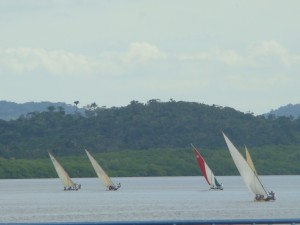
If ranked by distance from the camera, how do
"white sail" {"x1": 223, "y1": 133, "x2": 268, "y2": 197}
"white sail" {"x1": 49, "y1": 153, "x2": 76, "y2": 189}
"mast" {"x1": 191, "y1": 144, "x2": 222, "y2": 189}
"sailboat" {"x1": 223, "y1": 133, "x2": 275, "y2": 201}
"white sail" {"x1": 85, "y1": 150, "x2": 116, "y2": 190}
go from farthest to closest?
"white sail" {"x1": 49, "y1": 153, "x2": 76, "y2": 189}, "white sail" {"x1": 85, "y1": 150, "x2": 116, "y2": 190}, "mast" {"x1": 191, "y1": 144, "x2": 222, "y2": 189}, "white sail" {"x1": 223, "y1": 133, "x2": 268, "y2": 197}, "sailboat" {"x1": 223, "y1": 133, "x2": 275, "y2": 201}

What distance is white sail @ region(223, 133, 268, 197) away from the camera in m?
85.3

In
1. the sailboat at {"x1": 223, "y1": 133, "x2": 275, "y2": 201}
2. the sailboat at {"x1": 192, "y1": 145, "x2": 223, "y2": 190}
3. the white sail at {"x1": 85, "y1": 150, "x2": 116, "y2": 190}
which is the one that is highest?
the white sail at {"x1": 85, "y1": 150, "x2": 116, "y2": 190}

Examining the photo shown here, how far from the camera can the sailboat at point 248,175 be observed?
84.9 meters

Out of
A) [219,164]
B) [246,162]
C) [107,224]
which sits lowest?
[107,224]

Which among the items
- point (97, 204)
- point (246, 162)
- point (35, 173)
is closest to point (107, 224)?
point (246, 162)

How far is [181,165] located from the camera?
199625mm

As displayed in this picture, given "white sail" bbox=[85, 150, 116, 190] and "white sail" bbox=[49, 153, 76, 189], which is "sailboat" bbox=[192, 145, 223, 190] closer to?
"white sail" bbox=[85, 150, 116, 190]

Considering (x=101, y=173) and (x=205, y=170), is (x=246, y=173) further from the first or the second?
(x=101, y=173)

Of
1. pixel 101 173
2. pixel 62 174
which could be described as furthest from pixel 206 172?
pixel 62 174

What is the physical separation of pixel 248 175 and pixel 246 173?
508mm

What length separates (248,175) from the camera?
8869cm

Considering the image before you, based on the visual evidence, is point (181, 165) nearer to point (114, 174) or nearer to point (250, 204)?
point (114, 174)

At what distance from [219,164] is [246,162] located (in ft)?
359

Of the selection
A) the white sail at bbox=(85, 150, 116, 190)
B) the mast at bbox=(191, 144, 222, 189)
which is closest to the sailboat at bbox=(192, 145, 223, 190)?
the mast at bbox=(191, 144, 222, 189)
